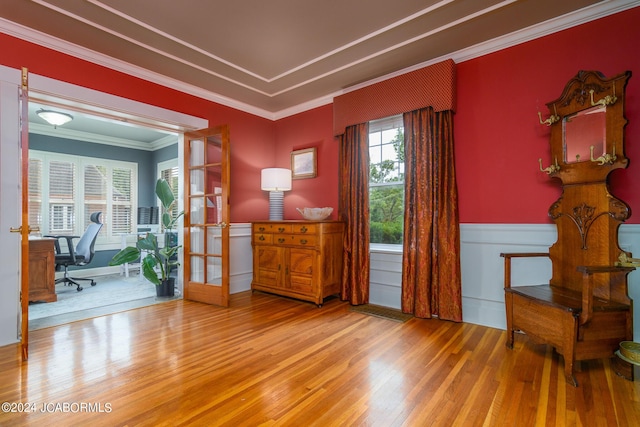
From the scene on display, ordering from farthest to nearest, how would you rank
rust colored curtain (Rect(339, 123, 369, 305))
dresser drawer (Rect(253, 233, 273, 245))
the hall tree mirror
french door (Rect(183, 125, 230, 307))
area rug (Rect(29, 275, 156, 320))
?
dresser drawer (Rect(253, 233, 273, 245)) < french door (Rect(183, 125, 230, 307)) < rust colored curtain (Rect(339, 123, 369, 305)) < area rug (Rect(29, 275, 156, 320)) < the hall tree mirror

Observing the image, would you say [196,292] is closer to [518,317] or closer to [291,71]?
[291,71]

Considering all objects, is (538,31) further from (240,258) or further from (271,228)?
(240,258)

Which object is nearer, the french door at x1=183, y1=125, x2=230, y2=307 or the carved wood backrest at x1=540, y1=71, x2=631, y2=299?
the carved wood backrest at x1=540, y1=71, x2=631, y2=299

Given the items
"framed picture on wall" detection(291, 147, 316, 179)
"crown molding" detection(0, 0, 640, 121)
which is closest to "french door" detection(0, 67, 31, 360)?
"crown molding" detection(0, 0, 640, 121)

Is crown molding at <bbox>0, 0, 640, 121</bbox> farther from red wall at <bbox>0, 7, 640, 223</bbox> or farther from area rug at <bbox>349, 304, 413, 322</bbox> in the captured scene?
area rug at <bbox>349, 304, 413, 322</bbox>

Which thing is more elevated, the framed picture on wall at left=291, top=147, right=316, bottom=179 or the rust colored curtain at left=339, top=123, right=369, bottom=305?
the framed picture on wall at left=291, top=147, right=316, bottom=179

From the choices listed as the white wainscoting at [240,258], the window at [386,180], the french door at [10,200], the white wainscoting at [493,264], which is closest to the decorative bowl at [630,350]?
the white wainscoting at [493,264]

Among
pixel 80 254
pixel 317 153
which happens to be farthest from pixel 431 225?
pixel 80 254

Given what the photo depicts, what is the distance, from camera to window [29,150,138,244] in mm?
5086

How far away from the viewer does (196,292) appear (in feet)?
12.1

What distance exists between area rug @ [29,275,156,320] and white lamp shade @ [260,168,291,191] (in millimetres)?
2193

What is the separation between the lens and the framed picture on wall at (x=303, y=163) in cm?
423

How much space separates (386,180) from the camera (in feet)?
12.0

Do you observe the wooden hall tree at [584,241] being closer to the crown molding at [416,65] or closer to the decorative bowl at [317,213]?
the crown molding at [416,65]
